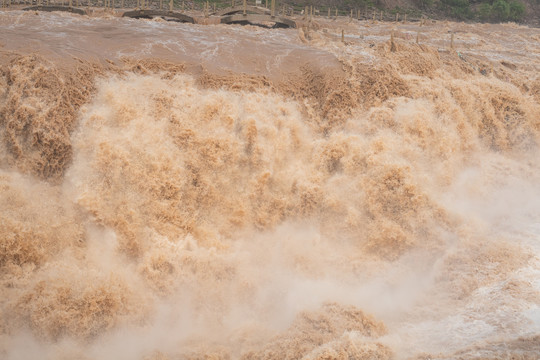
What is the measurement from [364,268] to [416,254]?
29.5 inches

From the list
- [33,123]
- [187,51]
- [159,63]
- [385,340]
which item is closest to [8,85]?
[33,123]

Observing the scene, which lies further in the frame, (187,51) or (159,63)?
(187,51)

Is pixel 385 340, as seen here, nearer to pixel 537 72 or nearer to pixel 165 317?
pixel 165 317

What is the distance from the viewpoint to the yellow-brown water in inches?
176

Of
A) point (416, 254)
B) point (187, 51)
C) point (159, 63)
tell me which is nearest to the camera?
point (416, 254)

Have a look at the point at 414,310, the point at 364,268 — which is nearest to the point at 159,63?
the point at 364,268

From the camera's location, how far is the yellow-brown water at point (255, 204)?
176 inches

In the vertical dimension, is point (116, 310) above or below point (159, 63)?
below

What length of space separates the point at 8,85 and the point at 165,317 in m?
3.69

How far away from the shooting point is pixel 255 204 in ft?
20.7

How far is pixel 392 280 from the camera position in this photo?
18.3 feet

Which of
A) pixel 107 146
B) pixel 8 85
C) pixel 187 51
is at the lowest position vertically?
pixel 107 146

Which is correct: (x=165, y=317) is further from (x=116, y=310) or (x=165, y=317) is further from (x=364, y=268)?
(x=364, y=268)

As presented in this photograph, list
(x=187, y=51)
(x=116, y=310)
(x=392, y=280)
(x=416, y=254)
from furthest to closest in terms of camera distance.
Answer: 1. (x=187, y=51)
2. (x=416, y=254)
3. (x=392, y=280)
4. (x=116, y=310)
